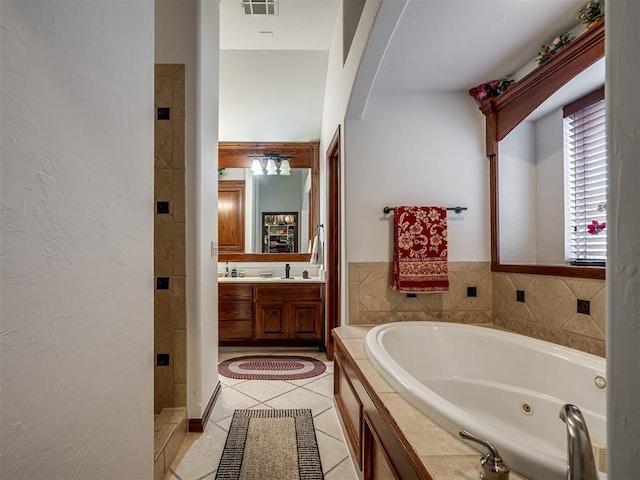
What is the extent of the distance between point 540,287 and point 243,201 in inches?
128

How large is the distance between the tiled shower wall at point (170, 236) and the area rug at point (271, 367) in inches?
41.7

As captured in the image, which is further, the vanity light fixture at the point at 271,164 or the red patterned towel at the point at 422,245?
the vanity light fixture at the point at 271,164

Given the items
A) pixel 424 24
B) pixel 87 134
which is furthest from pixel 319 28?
pixel 87 134

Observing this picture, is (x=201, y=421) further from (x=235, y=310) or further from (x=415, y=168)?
(x=415, y=168)

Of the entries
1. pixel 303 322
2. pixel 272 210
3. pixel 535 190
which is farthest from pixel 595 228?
pixel 272 210

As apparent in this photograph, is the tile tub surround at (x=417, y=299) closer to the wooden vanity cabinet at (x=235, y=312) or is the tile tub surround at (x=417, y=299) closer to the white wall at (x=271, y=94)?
the wooden vanity cabinet at (x=235, y=312)

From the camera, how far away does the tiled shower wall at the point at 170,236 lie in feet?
6.78

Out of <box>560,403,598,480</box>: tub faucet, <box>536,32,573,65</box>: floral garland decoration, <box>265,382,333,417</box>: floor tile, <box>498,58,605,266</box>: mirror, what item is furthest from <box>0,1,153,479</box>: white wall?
<box>498,58,605,266</box>: mirror

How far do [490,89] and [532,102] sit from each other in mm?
410

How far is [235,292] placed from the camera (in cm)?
378

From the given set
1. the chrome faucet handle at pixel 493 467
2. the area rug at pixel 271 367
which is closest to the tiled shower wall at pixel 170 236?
the area rug at pixel 271 367

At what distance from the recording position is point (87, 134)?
2.50ft

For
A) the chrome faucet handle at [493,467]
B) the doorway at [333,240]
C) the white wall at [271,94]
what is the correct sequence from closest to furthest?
the chrome faucet handle at [493,467]
the doorway at [333,240]
the white wall at [271,94]

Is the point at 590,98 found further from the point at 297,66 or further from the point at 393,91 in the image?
the point at 297,66
